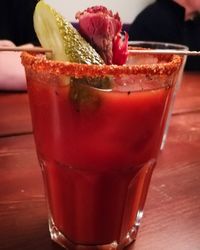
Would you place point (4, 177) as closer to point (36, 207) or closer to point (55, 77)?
point (36, 207)

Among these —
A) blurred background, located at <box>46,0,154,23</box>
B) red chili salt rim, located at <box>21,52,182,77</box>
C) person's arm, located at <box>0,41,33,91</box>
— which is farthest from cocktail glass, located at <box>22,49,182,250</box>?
blurred background, located at <box>46,0,154,23</box>

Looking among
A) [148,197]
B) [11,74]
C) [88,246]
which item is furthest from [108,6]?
[88,246]

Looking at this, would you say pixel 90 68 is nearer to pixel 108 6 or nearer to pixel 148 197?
pixel 148 197

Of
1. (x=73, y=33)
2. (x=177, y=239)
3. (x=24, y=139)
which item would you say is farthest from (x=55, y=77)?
(x=24, y=139)

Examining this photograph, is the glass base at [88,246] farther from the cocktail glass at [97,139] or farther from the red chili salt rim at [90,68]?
the red chili salt rim at [90,68]

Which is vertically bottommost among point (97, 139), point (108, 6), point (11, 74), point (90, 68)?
point (108, 6)

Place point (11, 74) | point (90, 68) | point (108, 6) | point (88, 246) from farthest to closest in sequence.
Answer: point (108, 6) → point (11, 74) → point (88, 246) → point (90, 68)

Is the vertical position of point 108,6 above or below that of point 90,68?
below
